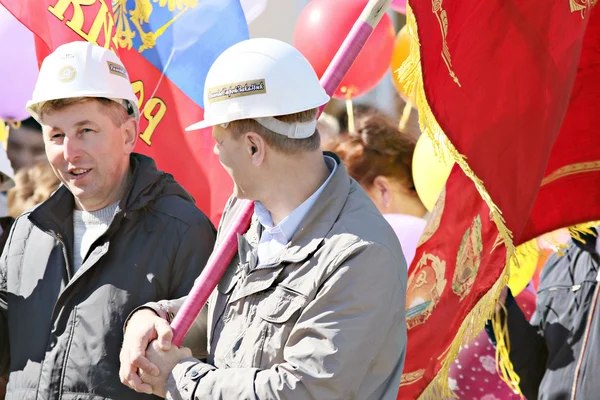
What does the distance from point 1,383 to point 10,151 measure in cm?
230

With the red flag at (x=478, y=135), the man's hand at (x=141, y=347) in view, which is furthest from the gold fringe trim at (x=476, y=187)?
the man's hand at (x=141, y=347)

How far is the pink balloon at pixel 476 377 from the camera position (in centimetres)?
438

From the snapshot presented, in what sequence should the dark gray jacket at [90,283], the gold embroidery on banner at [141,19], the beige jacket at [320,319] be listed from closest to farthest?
the beige jacket at [320,319] < the dark gray jacket at [90,283] < the gold embroidery on banner at [141,19]

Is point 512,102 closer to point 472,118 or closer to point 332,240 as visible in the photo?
point 472,118

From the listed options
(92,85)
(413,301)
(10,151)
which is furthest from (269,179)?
(10,151)

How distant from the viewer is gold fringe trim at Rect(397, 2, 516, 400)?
277cm

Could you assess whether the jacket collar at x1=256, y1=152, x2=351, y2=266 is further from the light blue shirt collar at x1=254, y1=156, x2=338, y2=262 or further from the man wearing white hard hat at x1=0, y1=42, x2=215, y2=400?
the man wearing white hard hat at x1=0, y1=42, x2=215, y2=400

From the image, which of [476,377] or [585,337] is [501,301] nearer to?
[585,337]

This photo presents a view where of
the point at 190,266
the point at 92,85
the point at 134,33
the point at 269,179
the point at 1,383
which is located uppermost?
the point at 134,33

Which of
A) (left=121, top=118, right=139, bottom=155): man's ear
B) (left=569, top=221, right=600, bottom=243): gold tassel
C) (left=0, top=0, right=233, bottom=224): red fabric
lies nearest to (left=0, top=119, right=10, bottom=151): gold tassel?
(left=0, top=0, right=233, bottom=224): red fabric

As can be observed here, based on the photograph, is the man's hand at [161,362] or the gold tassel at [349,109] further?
the gold tassel at [349,109]

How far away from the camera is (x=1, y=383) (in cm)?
402

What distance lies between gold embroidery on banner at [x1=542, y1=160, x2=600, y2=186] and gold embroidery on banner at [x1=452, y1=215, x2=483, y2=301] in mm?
530

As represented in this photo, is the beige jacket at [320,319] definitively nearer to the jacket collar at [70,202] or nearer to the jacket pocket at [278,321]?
the jacket pocket at [278,321]
